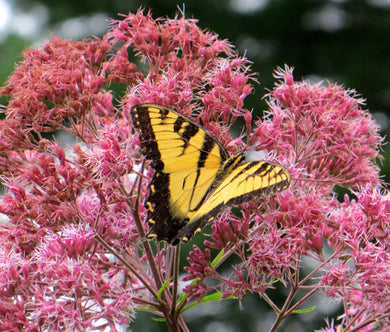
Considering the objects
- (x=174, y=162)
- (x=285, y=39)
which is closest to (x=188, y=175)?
(x=174, y=162)

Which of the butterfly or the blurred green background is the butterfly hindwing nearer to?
the butterfly

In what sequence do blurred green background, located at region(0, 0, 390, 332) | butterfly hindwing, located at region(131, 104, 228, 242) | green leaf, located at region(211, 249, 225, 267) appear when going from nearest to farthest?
butterfly hindwing, located at region(131, 104, 228, 242)
green leaf, located at region(211, 249, 225, 267)
blurred green background, located at region(0, 0, 390, 332)

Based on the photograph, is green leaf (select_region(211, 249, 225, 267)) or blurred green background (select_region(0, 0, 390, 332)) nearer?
green leaf (select_region(211, 249, 225, 267))

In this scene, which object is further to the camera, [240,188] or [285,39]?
[285,39]

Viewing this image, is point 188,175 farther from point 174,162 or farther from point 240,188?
point 240,188

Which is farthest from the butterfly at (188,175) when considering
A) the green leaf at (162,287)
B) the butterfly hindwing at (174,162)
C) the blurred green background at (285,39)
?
the blurred green background at (285,39)

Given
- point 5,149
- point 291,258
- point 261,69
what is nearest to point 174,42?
point 5,149

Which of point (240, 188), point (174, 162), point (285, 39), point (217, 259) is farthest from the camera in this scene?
point (285, 39)

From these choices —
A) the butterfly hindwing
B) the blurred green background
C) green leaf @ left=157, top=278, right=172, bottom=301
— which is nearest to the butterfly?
the butterfly hindwing
